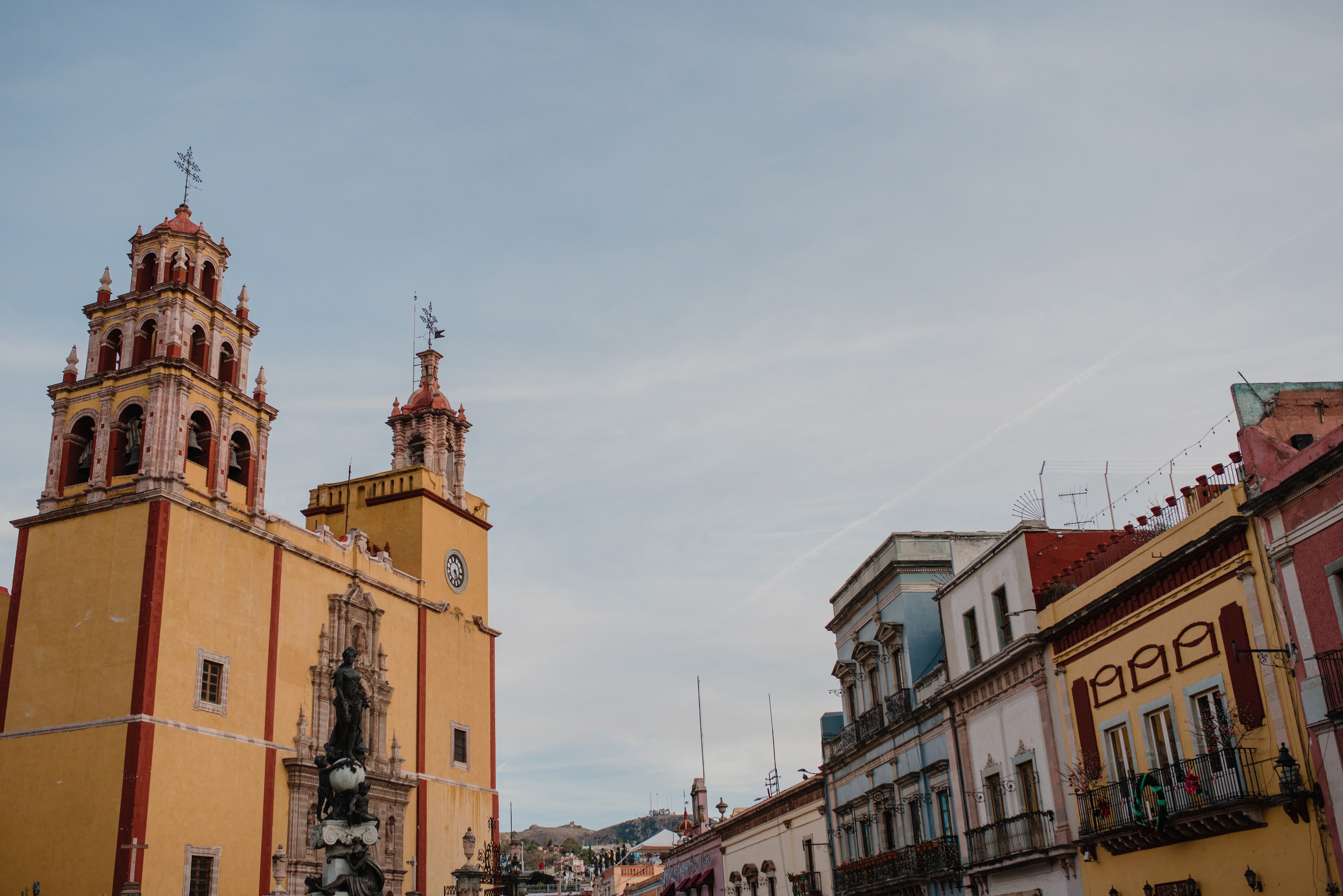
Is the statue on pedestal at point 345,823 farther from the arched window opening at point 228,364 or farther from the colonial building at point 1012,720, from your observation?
the arched window opening at point 228,364

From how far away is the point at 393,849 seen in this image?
40406 mm

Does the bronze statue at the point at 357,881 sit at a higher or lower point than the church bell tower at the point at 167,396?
lower

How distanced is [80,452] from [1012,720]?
28.5m

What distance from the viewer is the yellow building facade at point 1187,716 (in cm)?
1773

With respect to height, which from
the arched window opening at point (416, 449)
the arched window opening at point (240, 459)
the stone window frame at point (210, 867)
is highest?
the arched window opening at point (416, 449)

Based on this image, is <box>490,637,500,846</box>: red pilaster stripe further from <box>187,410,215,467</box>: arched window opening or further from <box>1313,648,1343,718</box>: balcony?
<box>1313,648,1343,718</box>: balcony

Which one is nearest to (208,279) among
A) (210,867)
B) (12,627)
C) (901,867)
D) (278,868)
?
(12,627)

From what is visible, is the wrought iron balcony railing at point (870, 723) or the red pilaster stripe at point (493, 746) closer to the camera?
the wrought iron balcony railing at point (870, 723)

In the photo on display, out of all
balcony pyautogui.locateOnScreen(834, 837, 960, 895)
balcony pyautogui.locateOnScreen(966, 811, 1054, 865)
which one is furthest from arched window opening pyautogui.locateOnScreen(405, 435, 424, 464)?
balcony pyautogui.locateOnScreen(966, 811, 1054, 865)

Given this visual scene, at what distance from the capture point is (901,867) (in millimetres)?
31266

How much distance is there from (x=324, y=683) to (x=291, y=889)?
6.48 m

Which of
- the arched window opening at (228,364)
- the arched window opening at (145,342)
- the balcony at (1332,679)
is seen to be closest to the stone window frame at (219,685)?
the arched window opening at (145,342)

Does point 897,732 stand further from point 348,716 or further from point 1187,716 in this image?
point 348,716

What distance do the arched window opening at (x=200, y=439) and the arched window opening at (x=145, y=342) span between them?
2.48 m
